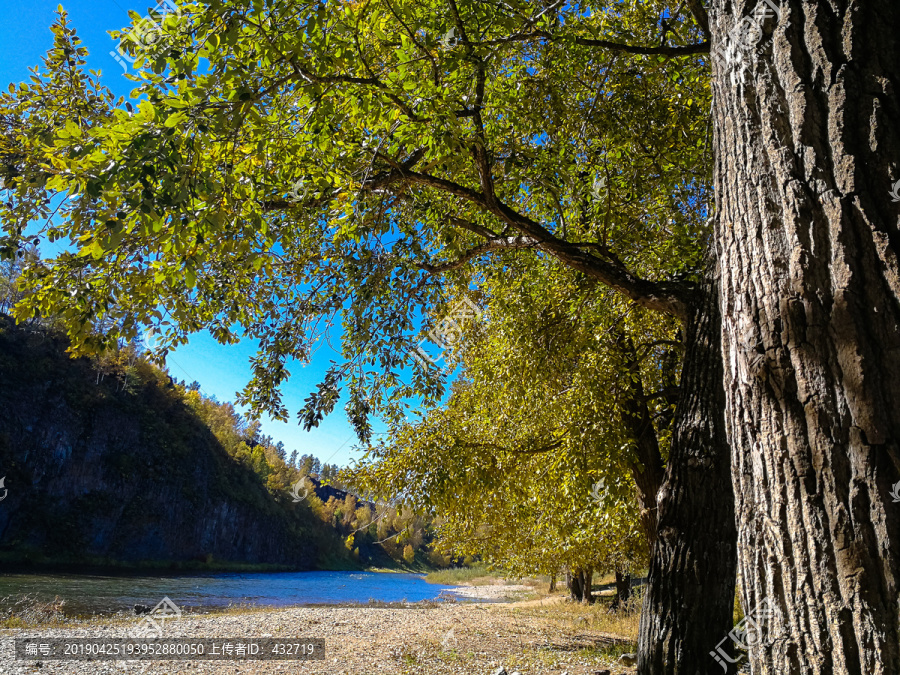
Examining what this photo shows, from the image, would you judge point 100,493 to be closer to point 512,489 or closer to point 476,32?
point 512,489

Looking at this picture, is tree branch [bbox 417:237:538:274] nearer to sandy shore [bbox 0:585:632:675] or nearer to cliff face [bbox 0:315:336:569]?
sandy shore [bbox 0:585:632:675]

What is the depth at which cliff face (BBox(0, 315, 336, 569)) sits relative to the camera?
2202 inches

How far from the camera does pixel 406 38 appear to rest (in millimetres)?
3607

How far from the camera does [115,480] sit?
66.6 metres

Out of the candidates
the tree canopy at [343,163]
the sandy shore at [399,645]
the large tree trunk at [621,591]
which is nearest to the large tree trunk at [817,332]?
the tree canopy at [343,163]

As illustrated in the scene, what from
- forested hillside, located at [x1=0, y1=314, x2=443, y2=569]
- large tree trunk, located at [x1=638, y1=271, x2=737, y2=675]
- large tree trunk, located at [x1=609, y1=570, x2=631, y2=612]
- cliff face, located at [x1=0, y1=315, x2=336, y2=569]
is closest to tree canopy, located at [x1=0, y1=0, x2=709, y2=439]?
large tree trunk, located at [x1=638, y1=271, x2=737, y2=675]

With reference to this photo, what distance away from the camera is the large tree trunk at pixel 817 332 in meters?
1.49

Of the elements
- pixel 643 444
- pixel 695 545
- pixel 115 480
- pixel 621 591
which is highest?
pixel 643 444

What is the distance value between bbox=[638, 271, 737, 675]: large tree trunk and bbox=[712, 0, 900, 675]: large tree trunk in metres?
2.38

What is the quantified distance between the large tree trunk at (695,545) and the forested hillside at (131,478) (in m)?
45.1

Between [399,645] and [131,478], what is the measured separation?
71962 millimetres

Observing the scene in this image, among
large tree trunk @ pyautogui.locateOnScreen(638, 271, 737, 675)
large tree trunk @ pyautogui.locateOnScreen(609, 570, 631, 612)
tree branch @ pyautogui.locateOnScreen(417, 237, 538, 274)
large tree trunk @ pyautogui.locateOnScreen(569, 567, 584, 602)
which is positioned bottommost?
large tree trunk @ pyautogui.locateOnScreen(569, 567, 584, 602)

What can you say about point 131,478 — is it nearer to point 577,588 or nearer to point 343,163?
point 577,588

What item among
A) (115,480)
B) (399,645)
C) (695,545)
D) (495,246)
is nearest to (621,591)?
(399,645)
